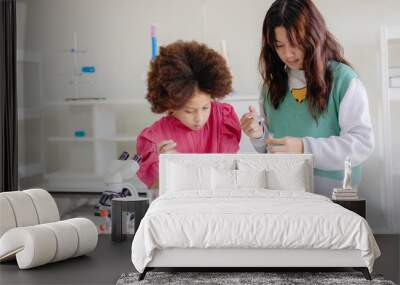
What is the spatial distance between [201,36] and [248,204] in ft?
7.77

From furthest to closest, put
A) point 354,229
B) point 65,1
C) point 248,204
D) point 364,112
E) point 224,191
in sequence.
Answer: point 65,1 → point 364,112 → point 224,191 → point 248,204 → point 354,229

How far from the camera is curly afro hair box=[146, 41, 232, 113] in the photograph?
21.3ft

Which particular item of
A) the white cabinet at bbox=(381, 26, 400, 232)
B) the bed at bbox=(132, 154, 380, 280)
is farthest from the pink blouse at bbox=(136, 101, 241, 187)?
the bed at bbox=(132, 154, 380, 280)

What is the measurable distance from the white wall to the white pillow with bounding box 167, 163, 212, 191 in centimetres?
99

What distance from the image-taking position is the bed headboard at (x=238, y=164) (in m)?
6.20

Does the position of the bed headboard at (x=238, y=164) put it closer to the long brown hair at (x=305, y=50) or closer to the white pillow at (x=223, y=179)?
the white pillow at (x=223, y=179)

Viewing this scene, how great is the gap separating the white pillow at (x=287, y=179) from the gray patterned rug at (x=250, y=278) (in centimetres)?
128

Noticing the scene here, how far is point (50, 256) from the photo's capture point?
5199mm

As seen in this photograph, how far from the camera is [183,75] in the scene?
648 cm

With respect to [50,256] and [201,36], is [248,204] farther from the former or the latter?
[201,36]

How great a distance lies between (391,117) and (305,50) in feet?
3.56

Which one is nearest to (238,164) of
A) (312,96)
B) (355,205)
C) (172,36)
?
(312,96)

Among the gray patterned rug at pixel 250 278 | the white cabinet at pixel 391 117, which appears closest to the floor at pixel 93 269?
the gray patterned rug at pixel 250 278

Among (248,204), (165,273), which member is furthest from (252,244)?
(165,273)
